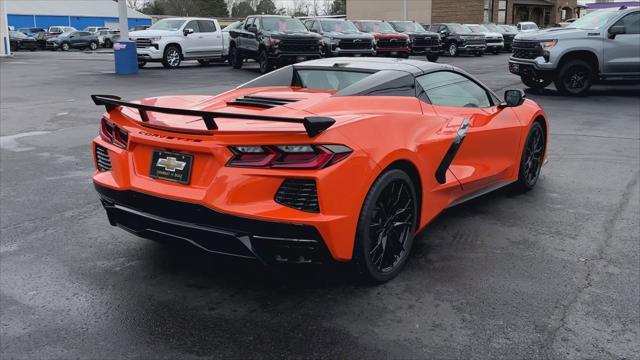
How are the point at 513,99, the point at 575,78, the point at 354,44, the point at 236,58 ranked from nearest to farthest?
the point at 513,99
the point at 575,78
the point at 354,44
the point at 236,58

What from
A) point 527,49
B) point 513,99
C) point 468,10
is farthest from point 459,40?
point 513,99

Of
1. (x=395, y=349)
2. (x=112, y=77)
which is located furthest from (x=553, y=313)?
(x=112, y=77)

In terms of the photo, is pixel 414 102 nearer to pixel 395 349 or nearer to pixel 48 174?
pixel 395 349

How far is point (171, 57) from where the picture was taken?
2375 centimetres

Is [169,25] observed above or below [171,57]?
above

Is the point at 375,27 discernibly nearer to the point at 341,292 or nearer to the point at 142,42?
the point at 142,42

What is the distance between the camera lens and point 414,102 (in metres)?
4.39

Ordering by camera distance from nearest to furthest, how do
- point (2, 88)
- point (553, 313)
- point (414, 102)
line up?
point (553, 313) → point (414, 102) → point (2, 88)

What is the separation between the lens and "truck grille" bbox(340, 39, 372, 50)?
22797mm

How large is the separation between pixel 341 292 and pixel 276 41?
17127 millimetres

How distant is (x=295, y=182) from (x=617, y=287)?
2.21 m

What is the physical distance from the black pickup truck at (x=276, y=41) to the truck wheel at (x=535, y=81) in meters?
7.36

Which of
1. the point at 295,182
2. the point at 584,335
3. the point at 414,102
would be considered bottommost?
the point at 584,335

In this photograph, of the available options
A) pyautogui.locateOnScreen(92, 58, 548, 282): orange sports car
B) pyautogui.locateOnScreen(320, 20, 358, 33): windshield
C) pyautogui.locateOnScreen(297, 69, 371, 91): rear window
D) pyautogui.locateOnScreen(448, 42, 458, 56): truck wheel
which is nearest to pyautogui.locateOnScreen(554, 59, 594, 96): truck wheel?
pyautogui.locateOnScreen(320, 20, 358, 33): windshield
